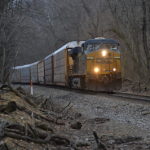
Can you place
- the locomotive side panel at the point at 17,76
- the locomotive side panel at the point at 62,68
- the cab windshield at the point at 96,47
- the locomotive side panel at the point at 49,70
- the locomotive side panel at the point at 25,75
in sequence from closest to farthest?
1. the cab windshield at the point at 96,47
2. the locomotive side panel at the point at 62,68
3. the locomotive side panel at the point at 49,70
4. the locomotive side panel at the point at 25,75
5. the locomotive side panel at the point at 17,76

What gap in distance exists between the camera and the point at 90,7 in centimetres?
3628

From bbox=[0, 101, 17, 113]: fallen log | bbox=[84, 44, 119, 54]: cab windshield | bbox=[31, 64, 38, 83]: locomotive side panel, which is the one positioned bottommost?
bbox=[0, 101, 17, 113]: fallen log

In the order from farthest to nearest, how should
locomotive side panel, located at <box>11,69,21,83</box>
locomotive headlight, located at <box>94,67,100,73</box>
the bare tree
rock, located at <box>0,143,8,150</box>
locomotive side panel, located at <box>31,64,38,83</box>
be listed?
locomotive side panel, located at <box>11,69,21,83</box> < locomotive side panel, located at <box>31,64,38,83</box> < locomotive headlight, located at <box>94,67,100,73</box> < the bare tree < rock, located at <box>0,143,8,150</box>

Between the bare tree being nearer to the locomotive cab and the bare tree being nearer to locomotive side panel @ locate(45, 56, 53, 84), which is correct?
the locomotive cab

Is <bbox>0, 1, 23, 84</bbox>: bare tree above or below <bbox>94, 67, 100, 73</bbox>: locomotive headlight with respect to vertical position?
above

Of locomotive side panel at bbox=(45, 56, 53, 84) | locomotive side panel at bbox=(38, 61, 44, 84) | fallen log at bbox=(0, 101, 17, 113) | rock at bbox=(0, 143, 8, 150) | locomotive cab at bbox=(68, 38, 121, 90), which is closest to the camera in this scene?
rock at bbox=(0, 143, 8, 150)

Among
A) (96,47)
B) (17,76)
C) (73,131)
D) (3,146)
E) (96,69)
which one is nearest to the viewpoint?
(3,146)

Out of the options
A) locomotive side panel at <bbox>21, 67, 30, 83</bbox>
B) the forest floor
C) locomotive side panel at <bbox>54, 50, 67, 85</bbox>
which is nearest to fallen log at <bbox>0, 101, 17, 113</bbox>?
the forest floor

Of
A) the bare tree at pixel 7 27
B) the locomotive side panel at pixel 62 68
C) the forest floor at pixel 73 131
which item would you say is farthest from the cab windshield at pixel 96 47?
the forest floor at pixel 73 131

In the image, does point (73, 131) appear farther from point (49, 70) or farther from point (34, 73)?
point (34, 73)

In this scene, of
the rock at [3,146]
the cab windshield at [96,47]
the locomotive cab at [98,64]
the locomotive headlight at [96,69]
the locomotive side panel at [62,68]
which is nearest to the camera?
the rock at [3,146]

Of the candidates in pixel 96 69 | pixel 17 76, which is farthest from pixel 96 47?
pixel 17 76

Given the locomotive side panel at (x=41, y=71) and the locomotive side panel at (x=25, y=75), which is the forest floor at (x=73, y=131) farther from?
the locomotive side panel at (x=25, y=75)

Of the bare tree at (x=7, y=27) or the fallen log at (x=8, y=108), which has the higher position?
the bare tree at (x=7, y=27)
